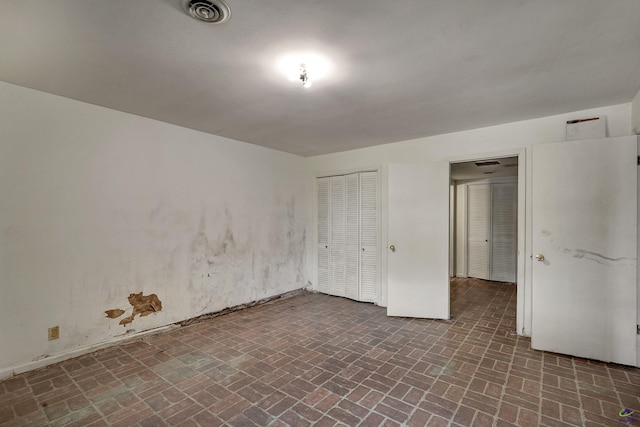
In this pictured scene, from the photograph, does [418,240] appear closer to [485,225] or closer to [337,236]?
[337,236]

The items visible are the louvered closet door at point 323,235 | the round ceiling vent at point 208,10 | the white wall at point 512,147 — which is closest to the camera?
the round ceiling vent at point 208,10

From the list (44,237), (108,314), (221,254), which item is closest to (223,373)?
(108,314)

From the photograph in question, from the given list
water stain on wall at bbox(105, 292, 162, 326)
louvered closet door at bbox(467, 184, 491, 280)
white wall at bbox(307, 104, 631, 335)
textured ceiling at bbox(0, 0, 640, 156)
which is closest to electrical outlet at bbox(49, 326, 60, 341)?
water stain on wall at bbox(105, 292, 162, 326)

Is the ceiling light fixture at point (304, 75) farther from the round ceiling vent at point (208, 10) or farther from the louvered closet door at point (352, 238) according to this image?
the louvered closet door at point (352, 238)

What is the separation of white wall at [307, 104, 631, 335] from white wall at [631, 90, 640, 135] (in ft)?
0.28

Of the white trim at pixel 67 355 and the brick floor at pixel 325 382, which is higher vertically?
the white trim at pixel 67 355

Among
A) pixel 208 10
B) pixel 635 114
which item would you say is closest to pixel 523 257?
pixel 635 114

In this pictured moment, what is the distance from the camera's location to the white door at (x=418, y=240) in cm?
388

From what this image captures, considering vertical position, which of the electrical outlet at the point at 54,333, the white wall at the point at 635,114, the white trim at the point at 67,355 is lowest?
the white trim at the point at 67,355

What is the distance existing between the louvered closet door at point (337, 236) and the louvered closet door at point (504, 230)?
3660 mm

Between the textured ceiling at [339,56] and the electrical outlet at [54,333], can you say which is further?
the electrical outlet at [54,333]

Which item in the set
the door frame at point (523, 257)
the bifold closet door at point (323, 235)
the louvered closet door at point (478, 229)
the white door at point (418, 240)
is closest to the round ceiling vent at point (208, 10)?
the white door at point (418, 240)

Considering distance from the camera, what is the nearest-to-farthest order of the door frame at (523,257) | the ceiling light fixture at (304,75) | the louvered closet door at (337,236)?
the ceiling light fixture at (304,75), the door frame at (523,257), the louvered closet door at (337,236)

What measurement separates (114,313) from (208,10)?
3.17m
